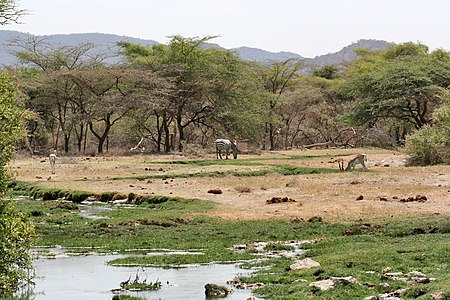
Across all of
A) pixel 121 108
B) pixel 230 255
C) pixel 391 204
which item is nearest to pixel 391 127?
pixel 121 108

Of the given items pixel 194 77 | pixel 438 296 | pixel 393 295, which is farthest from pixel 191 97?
pixel 438 296

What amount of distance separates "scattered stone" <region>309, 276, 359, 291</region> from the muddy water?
1303 mm

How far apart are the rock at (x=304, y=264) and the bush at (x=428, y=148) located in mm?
30153

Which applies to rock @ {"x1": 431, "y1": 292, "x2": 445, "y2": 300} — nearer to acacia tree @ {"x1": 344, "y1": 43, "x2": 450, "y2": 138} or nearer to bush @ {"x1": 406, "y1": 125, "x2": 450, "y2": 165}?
bush @ {"x1": 406, "y1": 125, "x2": 450, "y2": 165}

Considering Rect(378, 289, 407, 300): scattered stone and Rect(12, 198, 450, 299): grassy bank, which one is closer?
Rect(378, 289, 407, 300): scattered stone

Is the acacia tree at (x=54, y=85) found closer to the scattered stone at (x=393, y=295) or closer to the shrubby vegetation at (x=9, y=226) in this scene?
the shrubby vegetation at (x=9, y=226)

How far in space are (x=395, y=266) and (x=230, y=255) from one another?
4.32m

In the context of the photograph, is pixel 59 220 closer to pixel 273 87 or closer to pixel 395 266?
pixel 395 266

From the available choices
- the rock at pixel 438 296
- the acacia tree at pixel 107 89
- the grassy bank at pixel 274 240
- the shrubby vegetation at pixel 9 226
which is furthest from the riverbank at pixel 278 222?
the acacia tree at pixel 107 89

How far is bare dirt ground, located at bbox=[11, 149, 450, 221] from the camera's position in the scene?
25875mm

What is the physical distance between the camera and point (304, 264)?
15.9 meters

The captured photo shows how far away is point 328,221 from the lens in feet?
76.8

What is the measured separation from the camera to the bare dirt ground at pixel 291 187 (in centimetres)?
2588

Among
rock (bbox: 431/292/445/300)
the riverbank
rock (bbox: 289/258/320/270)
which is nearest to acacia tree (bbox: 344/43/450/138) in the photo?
the riverbank
